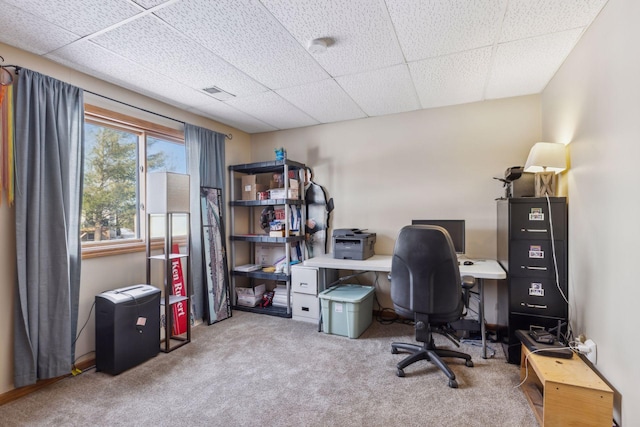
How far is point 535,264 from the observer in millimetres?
2279

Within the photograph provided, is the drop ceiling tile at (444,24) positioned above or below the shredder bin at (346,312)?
above

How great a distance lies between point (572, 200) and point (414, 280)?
125 cm

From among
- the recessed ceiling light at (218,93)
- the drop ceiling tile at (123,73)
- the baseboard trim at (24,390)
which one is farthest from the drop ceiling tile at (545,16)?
the baseboard trim at (24,390)

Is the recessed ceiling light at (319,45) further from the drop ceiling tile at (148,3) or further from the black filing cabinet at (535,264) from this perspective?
the black filing cabinet at (535,264)

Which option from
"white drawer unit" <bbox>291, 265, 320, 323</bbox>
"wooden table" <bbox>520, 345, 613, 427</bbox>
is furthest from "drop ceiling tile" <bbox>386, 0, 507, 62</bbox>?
"white drawer unit" <bbox>291, 265, 320, 323</bbox>

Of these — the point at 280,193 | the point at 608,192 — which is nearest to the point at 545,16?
the point at 608,192

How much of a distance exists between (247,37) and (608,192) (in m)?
2.26

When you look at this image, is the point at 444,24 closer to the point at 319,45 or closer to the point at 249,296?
the point at 319,45

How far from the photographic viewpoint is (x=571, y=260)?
2154 millimetres

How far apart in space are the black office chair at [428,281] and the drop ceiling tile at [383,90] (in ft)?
4.21

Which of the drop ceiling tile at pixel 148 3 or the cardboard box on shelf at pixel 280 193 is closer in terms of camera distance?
the drop ceiling tile at pixel 148 3

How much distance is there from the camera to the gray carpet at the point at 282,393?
1.76 m

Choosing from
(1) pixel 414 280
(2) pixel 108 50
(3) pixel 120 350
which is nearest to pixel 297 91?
(2) pixel 108 50

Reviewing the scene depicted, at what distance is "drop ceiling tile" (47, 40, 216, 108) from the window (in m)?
0.28
